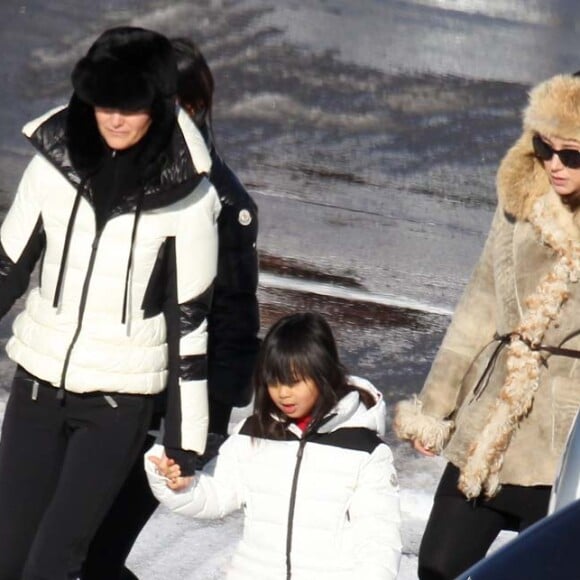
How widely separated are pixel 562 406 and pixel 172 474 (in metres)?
1.07

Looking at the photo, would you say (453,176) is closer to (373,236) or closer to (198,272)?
(373,236)

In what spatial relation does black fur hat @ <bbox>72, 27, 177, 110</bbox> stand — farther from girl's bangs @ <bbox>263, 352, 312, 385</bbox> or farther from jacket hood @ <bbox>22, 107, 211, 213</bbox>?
girl's bangs @ <bbox>263, 352, 312, 385</bbox>

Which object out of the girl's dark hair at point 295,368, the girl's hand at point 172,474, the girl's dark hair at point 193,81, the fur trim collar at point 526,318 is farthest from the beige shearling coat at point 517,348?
the girl's dark hair at point 193,81

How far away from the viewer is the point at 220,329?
15.5ft

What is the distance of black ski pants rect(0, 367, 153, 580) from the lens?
14.5 feet

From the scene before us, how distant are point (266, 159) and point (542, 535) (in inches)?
296

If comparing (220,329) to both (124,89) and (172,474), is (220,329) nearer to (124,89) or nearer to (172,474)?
(172,474)

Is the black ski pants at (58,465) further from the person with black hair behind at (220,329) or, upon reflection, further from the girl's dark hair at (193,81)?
the girl's dark hair at (193,81)

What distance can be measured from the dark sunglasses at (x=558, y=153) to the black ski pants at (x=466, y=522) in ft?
2.90

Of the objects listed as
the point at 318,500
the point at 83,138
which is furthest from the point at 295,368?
the point at 83,138

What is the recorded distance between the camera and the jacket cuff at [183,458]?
14.3 feet

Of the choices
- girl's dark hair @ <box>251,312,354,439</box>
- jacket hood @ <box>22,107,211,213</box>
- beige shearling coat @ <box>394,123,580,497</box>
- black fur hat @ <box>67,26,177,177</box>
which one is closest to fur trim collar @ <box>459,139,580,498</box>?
beige shearling coat @ <box>394,123,580,497</box>

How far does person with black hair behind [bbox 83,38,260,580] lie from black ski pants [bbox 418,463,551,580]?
69 centimetres

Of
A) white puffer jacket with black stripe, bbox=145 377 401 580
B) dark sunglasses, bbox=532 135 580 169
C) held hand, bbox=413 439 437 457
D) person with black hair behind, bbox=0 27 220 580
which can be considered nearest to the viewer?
white puffer jacket with black stripe, bbox=145 377 401 580
